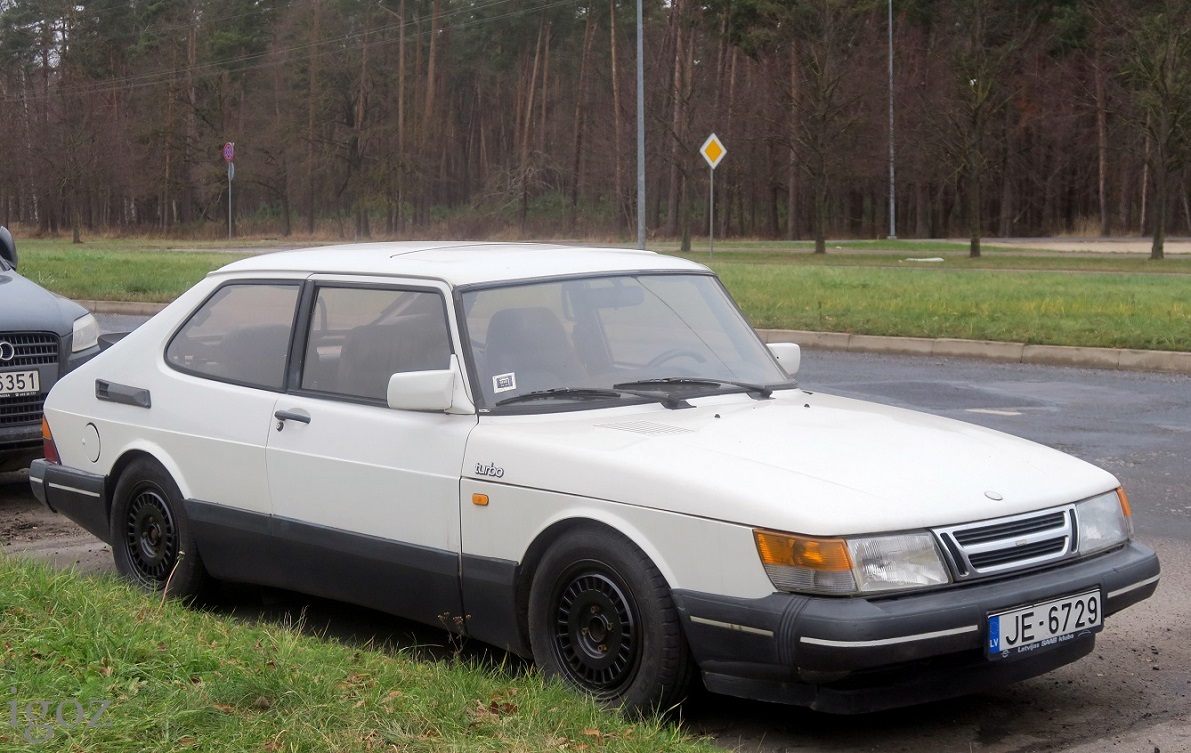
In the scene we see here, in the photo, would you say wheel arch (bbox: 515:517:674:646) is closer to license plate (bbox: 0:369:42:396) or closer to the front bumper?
the front bumper

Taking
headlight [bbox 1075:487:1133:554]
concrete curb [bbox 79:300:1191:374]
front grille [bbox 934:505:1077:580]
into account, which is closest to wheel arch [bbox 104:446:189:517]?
front grille [bbox 934:505:1077:580]

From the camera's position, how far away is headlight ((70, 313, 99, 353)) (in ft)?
27.6

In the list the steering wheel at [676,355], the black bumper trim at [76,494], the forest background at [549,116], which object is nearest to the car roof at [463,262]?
the steering wheel at [676,355]

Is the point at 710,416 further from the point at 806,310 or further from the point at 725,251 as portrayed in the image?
the point at 725,251

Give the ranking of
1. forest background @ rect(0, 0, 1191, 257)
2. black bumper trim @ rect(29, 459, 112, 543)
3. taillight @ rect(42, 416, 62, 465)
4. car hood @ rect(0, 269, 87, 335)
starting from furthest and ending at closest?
forest background @ rect(0, 0, 1191, 257)
car hood @ rect(0, 269, 87, 335)
taillight @ rect(42, 416, 62, 465)
black bumper trim @ rect(29, 459, 112, 543)

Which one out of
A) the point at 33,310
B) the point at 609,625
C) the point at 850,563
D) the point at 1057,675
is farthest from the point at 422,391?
the point at 33,310

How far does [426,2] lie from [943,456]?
77082mm

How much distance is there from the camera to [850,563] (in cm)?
385

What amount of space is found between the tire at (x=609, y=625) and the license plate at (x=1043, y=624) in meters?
0.90

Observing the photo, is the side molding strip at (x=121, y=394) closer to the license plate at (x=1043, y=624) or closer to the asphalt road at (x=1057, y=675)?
the asphalt road at (x=1057, y=675)

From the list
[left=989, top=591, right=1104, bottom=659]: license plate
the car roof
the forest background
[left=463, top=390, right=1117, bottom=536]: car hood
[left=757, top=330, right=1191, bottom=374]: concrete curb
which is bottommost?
[left=757, top=330, right=1191, bottom=374]: concrete curb

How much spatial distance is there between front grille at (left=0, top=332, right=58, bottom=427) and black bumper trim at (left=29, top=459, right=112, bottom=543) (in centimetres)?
187

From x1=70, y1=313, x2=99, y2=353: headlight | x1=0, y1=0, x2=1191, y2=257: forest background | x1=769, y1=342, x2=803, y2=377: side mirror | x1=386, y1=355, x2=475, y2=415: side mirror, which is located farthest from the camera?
x1=0, y1=0, x2=1191, y2=257: forest background

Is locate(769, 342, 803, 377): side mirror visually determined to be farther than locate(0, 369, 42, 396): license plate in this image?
No
